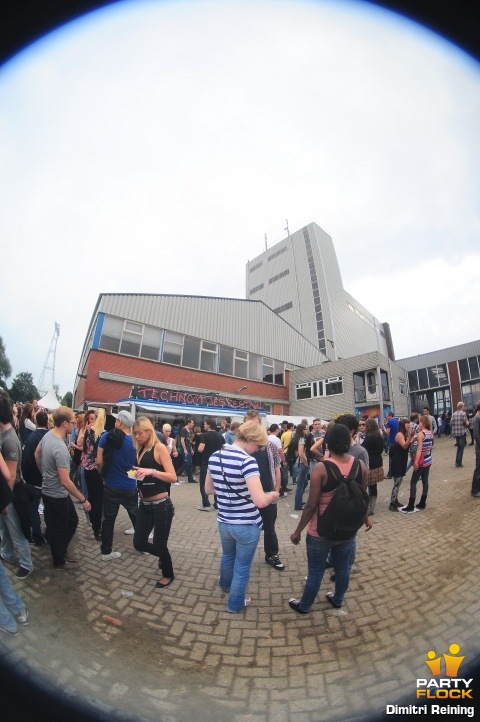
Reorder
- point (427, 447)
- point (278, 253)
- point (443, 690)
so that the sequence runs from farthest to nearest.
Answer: point (278, 253) → point (427, 447) → point (443, 690)

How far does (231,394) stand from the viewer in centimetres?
2103

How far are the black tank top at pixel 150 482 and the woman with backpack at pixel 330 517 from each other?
1521mm

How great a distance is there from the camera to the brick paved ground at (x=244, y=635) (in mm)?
1886

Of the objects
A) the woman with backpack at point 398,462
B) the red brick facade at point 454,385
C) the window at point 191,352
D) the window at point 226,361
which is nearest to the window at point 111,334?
the window at point 191,352

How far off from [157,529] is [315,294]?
42.5m

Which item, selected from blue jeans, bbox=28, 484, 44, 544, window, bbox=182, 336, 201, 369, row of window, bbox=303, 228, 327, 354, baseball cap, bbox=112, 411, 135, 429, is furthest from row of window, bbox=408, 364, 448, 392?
blue jeans, bbox=28, 484, 44, 544

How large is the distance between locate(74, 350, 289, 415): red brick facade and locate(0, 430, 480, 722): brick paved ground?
12708mm

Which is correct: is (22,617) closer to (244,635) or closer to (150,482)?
(150,482)

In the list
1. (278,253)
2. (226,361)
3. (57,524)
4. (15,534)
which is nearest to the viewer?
(15,534)

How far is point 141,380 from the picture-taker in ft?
55.4

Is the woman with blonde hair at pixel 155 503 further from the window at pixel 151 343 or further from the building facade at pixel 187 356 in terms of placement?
the window at pixel 151 343

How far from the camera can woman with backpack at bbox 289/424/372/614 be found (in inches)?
95.7

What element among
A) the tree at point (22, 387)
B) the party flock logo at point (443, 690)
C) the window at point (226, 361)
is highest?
the window at point (226, 361)

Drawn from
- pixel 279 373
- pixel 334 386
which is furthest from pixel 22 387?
pixel 334 386
